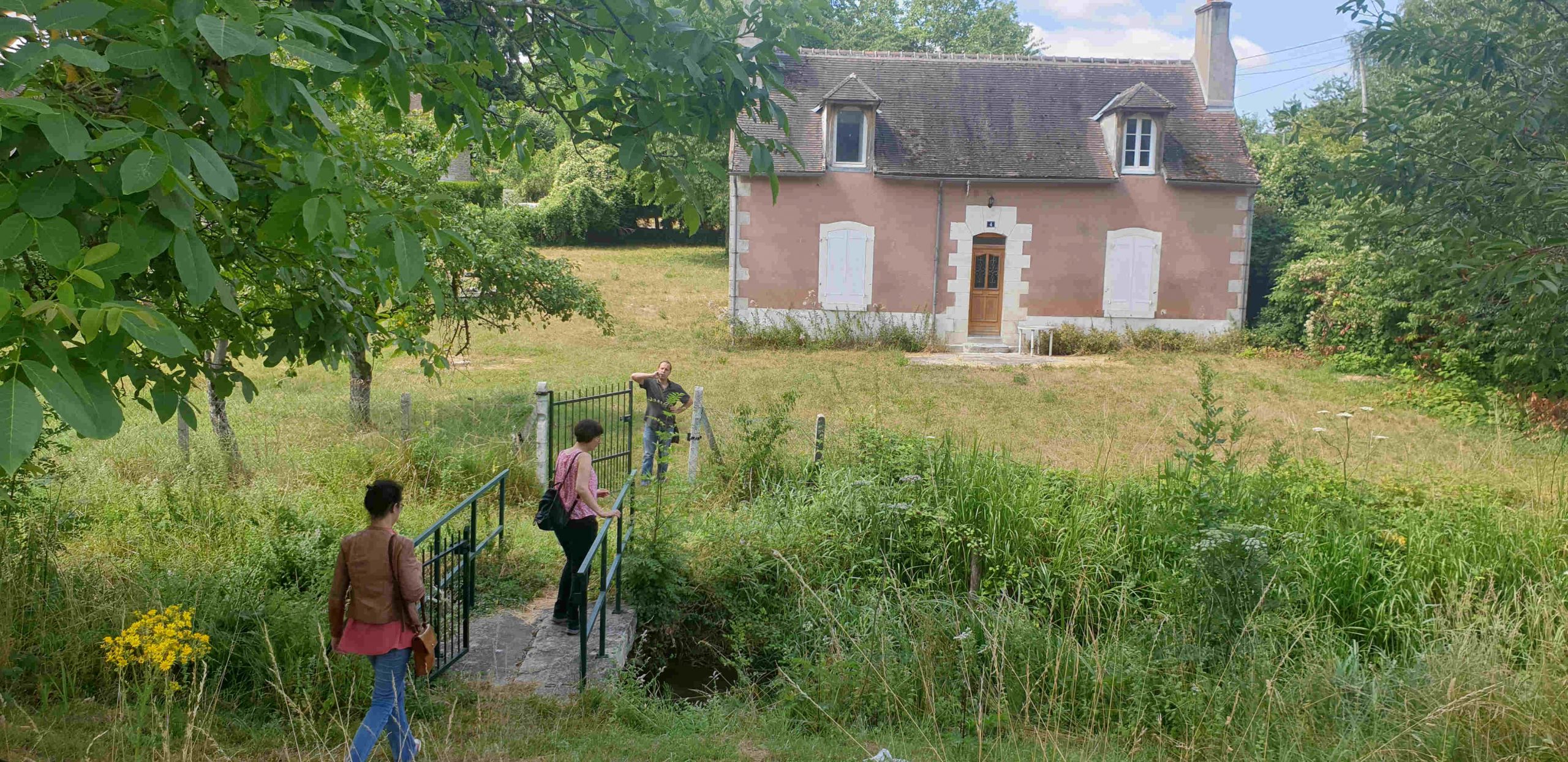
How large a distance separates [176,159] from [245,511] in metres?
5.50

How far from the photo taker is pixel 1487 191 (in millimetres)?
6828

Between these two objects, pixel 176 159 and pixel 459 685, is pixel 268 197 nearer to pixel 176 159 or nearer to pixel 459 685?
pixel 176 159

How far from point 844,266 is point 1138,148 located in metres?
6.37

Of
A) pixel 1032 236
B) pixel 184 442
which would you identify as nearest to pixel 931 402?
pixel 184 442

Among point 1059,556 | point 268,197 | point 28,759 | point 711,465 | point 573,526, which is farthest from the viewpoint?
point 711,465

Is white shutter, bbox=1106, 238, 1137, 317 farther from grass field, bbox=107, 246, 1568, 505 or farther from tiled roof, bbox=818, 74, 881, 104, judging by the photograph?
tiled roof, bbox=818, 74, 881, 104

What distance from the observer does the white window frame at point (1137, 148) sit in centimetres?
2019

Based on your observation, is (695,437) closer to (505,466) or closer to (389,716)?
(505,466)

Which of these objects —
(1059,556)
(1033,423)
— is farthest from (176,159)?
(1033,423)

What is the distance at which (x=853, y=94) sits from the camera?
19.5 meters

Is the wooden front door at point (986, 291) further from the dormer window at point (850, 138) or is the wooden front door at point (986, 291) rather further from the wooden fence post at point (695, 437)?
the wooden fence post at point (695, 437)

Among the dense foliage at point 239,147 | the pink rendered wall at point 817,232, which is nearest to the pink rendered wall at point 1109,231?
the pink rendered wall at point 817,232

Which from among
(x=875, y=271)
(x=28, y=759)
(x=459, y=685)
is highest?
(x=875, y=271)

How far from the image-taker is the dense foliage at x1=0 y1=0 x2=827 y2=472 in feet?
7.23
